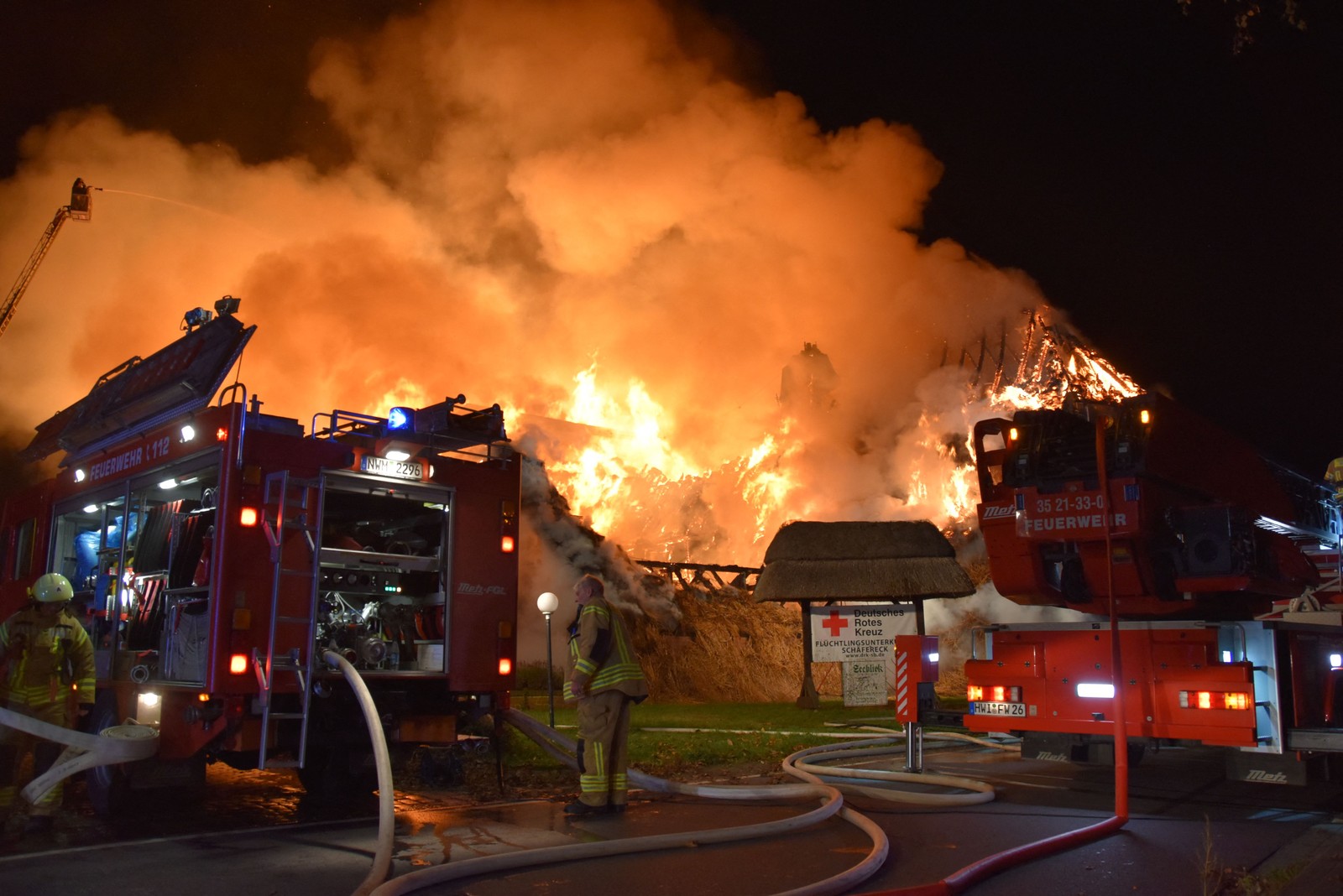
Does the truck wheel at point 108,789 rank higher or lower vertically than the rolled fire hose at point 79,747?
lower

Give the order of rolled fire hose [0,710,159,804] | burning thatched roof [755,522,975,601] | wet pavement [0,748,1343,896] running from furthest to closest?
burning thatched roof [755,522,975,601], rolled fire hose [0,710,159,804], wet pavement [0,748,1343,896]

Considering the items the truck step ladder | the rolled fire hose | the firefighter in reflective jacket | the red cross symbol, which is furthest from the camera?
the red cross symbol

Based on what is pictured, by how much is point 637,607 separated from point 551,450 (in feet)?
32.3

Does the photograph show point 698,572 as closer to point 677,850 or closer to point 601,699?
point 601,699

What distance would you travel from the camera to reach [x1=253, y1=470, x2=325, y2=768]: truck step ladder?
23.4 feet

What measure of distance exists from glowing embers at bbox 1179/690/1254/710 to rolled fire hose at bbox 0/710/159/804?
7510mm

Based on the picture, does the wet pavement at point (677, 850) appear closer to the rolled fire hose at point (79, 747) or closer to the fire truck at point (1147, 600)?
the rolled fire hose at point (79, 747)

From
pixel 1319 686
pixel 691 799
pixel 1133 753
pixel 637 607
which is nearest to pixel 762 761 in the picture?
pixel 691 799

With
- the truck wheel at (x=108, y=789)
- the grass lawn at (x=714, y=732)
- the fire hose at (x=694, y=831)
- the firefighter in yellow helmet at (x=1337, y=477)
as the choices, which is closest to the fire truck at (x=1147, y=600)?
the fire hose at (x=694, y=831)

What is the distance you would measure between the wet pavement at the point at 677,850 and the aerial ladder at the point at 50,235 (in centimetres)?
Answer: 2888

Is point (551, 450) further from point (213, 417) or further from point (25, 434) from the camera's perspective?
point (213, 417)

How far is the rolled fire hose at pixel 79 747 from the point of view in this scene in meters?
6.54

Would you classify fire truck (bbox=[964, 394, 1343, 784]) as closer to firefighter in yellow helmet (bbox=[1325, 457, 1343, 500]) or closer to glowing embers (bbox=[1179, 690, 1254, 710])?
glowing embers (bbox=[1179, 690, 1254, 710])

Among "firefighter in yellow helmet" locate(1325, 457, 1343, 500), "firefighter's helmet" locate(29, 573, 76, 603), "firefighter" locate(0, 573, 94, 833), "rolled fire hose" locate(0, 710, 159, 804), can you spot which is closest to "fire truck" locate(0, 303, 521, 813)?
"rolled fire hose" locate(0, 710, 159, 804)
